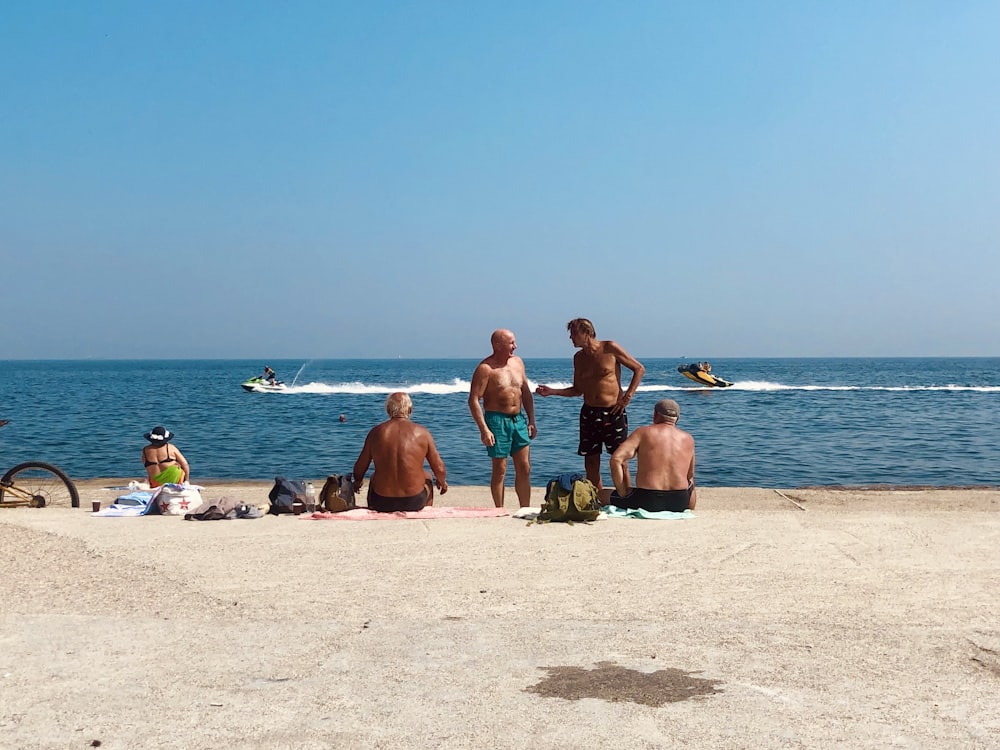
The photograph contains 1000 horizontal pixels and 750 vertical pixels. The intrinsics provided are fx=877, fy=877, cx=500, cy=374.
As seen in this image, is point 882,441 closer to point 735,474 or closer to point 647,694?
point 735,474

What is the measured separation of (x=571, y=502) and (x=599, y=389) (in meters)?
1.36

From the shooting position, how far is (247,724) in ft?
10.1

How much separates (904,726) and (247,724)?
2305 mm

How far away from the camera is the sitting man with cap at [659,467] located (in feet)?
22.8

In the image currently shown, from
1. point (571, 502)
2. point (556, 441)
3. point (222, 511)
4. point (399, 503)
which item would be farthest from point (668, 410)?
point (556, 441)

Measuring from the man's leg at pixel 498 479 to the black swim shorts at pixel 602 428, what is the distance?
2.49 feet

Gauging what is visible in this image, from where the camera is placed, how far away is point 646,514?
23.0 feet

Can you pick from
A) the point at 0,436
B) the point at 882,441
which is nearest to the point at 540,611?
the point at 882,441

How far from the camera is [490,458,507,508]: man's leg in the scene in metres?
8.09

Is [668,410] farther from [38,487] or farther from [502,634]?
[38,487]

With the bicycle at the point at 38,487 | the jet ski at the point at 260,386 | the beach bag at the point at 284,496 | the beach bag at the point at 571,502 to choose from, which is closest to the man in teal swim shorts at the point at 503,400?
the beach bag at the point at 571,502

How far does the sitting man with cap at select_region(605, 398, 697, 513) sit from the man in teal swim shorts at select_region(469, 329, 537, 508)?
105 cm

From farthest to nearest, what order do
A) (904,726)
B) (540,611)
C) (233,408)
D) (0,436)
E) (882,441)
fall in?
(233,408) < (0,436) < (882,441) < (540,611) < (904,726)

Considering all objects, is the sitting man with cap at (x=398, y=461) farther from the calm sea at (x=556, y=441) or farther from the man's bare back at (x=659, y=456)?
the calm sea at (x=556, y=441)
